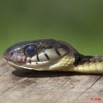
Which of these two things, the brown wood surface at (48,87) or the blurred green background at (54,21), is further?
the blurred green background at (54,21)

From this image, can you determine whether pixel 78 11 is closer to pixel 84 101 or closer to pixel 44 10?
pixel 44 10

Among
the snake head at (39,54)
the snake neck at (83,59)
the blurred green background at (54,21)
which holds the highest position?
the snake head at (39,54)

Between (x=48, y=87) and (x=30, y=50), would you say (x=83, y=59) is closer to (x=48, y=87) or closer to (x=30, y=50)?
(x=30, y=50)

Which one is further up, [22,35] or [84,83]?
[84,83]

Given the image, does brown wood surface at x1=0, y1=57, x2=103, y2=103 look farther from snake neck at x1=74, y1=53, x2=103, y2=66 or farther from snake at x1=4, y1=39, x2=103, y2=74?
snake neck at x1=74, y1=53, x2=103, y2=66

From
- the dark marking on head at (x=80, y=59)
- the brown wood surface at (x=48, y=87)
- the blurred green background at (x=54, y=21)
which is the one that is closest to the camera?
the brown wood surface at (x=48, y=87)

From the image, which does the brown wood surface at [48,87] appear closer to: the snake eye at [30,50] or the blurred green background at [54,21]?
the snake eye at [30,50]

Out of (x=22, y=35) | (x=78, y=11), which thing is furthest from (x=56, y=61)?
(x=78, y=11)

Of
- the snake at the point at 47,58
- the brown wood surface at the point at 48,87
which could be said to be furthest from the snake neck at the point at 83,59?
the brown wood surface at the point at 48,87
